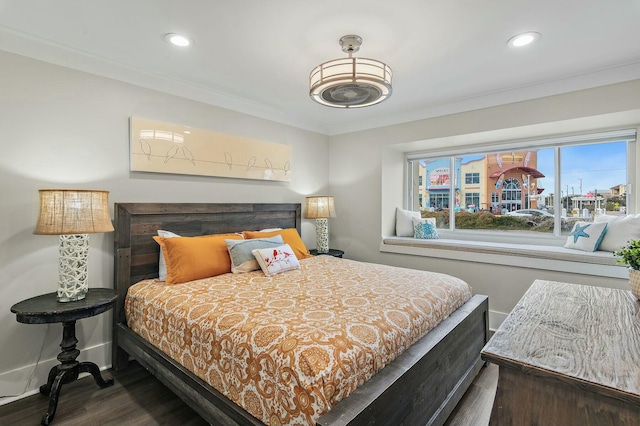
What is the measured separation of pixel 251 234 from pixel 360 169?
6.05 feet

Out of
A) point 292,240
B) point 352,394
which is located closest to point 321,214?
point 292,240

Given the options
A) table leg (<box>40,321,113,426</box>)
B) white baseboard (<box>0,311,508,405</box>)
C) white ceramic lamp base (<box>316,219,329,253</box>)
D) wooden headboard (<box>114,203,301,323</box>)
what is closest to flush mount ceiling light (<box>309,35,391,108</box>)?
wooden headboard (<box>114,203,301,323</box>)

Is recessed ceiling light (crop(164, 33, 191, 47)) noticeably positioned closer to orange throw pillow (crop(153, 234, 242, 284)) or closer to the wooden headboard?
the wooden headboard

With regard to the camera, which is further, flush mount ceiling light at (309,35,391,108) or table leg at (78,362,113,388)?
table leg at (78,362,113,388)

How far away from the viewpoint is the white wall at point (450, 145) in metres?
2.76

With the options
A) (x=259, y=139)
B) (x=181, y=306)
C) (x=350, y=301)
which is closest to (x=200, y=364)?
(x=181, y=306)

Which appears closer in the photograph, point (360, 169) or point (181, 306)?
point (181, 306)

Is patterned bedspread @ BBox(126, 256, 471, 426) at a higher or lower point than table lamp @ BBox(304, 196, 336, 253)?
lower

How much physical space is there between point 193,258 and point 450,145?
127 inches

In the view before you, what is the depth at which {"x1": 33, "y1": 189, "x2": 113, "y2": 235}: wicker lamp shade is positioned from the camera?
6.49 ft

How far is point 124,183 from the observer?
105 inches

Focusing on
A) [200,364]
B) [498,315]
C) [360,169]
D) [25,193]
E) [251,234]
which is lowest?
[498,315]

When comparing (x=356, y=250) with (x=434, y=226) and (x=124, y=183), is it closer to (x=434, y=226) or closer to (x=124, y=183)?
(x=434, y=226)

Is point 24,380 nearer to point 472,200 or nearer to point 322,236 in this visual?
point 322,236
